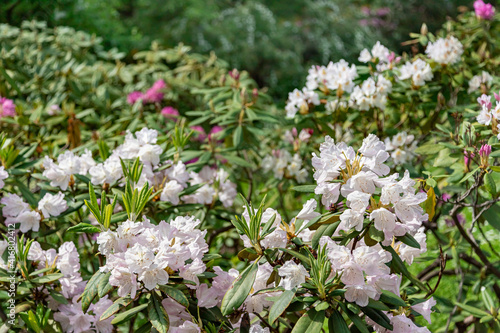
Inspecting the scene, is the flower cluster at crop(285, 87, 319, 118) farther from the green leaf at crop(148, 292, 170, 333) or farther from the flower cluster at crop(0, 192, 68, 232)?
the green leaf at crop(148, 292, 170, 333)

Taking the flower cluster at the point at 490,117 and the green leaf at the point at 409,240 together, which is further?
the flower cluster at the point at 490,117

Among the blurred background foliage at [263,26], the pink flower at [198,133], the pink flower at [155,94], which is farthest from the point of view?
the blurred background foliage at [263,26]

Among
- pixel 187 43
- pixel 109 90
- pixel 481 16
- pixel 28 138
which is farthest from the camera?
pixel 187 43

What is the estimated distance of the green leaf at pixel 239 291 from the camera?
97 cm

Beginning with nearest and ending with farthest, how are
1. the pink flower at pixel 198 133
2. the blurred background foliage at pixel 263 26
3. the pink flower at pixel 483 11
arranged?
the pink flower at pixel 198 133
the pink flower at pixel 483 11
the blurred background foliage at pixel 263 26

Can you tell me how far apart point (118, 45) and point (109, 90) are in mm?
3038

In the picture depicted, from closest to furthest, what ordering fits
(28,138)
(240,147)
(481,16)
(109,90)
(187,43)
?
(240,147) → (28,138) → (481,16) → (109,90) → (187,43)

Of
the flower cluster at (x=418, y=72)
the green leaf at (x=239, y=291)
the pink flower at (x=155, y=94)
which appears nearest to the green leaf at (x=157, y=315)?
the green leaf at (x=239, y=291)

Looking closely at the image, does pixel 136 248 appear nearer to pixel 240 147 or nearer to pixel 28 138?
pixel 240 147

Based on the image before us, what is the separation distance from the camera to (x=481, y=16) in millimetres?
2338

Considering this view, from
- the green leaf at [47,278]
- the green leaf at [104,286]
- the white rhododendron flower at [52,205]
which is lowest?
the green leaf at [47,278]

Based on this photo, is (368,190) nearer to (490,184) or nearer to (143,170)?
(490,184)

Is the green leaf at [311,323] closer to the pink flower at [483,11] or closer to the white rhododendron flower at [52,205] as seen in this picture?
the white rhododendron flower at [52,205]

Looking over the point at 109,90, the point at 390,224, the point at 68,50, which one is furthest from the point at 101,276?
the point at 68,50
